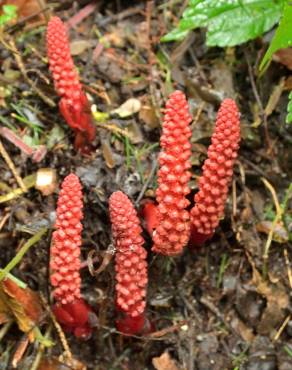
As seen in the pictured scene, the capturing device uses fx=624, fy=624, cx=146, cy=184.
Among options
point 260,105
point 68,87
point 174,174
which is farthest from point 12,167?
point 260,105

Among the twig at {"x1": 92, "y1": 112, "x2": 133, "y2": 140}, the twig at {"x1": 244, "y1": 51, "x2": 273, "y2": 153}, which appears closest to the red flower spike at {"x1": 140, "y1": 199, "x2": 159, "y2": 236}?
the twig at {"x1": 92, "y1": 112, "x2": 133, "y2": 140}

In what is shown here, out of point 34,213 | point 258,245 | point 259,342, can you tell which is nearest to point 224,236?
point 258,245

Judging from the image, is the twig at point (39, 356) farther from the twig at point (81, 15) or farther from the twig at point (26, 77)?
the twig at point (81, 15)

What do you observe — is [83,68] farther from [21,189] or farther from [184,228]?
[184,228]

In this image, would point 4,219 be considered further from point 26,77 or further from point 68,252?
point 26,77

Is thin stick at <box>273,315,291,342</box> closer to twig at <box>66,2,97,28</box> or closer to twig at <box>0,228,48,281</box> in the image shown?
twig at <box>0,228,48,281</box>

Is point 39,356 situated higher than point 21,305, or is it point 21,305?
point 21,305

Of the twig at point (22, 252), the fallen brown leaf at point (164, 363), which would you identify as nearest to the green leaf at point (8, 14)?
the twig at point (22, 252)
